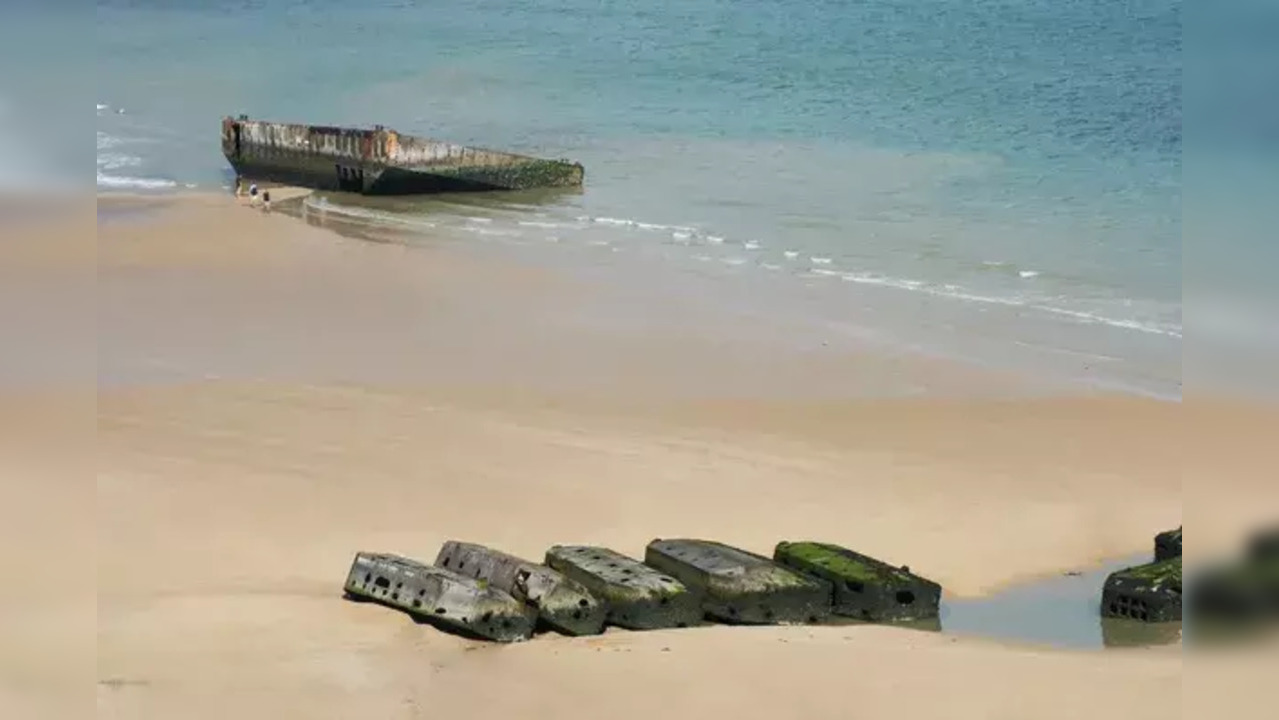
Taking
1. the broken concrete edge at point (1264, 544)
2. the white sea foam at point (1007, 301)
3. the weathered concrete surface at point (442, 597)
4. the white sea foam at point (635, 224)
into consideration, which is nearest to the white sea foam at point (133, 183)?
the white sea foam at point (635, 224)

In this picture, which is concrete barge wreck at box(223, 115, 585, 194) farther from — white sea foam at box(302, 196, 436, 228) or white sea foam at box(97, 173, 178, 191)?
white sea foam at box(97, 173, 178, 191)

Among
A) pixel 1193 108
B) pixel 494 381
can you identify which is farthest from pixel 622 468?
pixel 1193 108

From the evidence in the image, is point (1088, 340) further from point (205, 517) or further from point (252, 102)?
point (252, 102)

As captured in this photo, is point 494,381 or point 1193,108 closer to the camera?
point 1193,108

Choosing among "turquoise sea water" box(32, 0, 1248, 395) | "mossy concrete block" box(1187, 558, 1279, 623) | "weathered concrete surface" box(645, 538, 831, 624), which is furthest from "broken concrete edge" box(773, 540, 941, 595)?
"turquoise sea water" box(32, 0, 1248, 395)

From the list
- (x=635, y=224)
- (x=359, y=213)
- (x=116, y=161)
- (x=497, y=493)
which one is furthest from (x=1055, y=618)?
(x=116, y=161)

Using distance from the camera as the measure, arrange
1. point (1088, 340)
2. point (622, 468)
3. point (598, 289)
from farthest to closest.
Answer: point (598, 289) < point (1088, 340) < point (622, 468)

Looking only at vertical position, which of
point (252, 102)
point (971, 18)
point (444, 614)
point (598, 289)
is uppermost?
point (971, 18)

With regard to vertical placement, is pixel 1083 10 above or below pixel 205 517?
above
